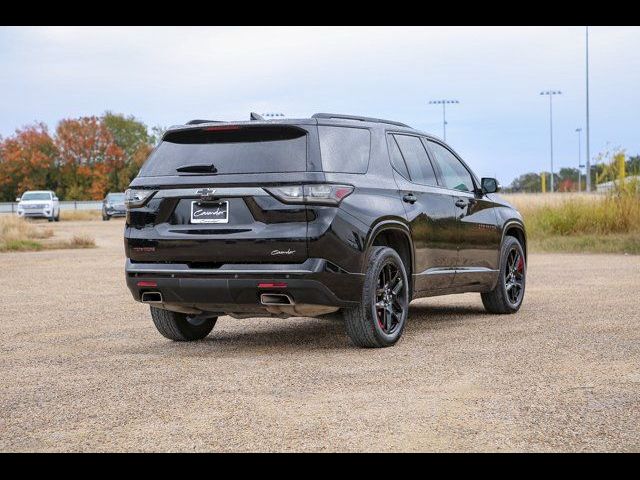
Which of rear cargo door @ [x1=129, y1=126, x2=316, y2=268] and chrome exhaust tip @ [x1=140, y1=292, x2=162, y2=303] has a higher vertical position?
rear cargo door @ [x1=129, y1=126, x2=316, y2=268]

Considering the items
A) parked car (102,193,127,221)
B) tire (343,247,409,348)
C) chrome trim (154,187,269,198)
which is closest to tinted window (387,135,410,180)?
tire (343,247,409,348)

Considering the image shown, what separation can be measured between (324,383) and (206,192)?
2.10m

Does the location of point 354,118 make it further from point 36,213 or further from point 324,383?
point 36,213

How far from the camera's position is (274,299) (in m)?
8.59

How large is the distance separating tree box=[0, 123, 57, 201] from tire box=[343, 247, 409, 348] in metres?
77.2

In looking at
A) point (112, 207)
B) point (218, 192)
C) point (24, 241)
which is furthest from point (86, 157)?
point (218, 192)

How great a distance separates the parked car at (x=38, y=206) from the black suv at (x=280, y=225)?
46.5 metres

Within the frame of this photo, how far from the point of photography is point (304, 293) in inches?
336

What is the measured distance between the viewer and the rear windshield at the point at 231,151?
8766 millimetres

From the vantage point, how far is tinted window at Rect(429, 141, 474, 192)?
10859mm

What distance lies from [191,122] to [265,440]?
432 centimetres

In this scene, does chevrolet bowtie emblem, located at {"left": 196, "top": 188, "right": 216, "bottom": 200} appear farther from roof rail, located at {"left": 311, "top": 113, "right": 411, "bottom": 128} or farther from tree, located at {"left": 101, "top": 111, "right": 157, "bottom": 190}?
tree, located at {"left": 101, "top": 111, "right": 157, "bottom": 190}

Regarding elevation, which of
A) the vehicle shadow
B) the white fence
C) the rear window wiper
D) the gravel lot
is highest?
the rear window wiper
